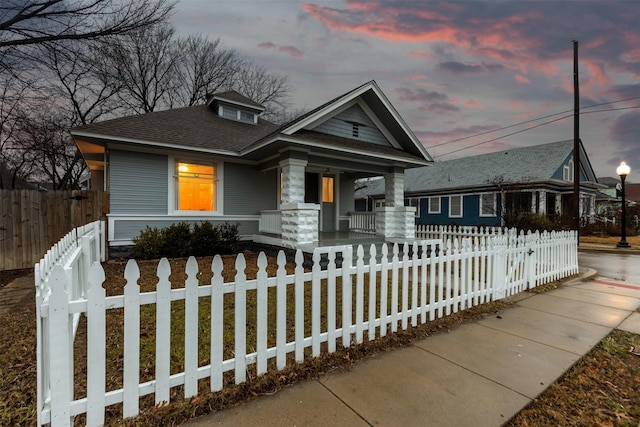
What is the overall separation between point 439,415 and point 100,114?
25.1m

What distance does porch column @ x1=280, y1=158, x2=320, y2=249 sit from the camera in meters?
7.99

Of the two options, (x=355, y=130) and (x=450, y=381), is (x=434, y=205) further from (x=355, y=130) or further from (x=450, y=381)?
(x=450, y=381)

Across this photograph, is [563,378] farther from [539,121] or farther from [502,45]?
[539,121]

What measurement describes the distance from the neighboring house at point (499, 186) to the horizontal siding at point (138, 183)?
17662 mm

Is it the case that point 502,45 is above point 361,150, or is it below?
above

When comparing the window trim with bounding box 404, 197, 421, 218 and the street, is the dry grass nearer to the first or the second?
the street

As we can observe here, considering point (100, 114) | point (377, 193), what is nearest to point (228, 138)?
point (100, 114)

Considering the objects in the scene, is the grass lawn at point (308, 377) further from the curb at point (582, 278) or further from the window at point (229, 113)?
the window at point (229, 113)

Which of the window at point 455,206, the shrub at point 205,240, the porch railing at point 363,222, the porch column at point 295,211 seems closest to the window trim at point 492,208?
the window at point 455,206

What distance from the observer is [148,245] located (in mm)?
8062

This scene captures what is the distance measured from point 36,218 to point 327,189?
9.24 metres

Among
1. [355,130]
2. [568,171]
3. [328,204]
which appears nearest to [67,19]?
[355,130]

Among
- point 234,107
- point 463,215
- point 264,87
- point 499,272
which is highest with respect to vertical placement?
point 264,87

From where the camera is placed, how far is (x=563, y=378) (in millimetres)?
2748
